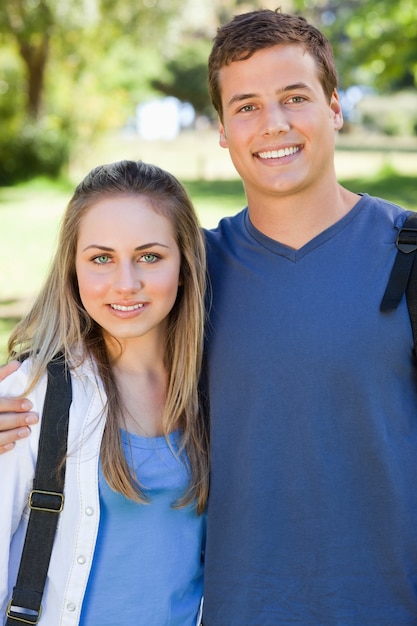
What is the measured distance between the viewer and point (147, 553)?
2.40 metres

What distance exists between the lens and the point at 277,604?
242 centimetres

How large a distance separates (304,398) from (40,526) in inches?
32.0

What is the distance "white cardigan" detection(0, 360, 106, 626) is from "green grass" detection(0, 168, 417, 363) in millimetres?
4805

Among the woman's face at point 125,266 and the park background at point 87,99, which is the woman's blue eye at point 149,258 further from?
the park background at point 87,99

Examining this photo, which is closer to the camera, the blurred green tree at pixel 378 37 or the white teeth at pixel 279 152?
the white teeth at pixel 279 152

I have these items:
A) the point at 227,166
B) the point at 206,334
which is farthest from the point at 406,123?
the point at 206,334

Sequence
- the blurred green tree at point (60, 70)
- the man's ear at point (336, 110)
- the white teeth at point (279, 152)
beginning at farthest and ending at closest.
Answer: the blurred green tree at point (60, 70) → the man's ear at point (336, 110) → the white teeth at point (279, 152)

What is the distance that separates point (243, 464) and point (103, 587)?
1.73 ft

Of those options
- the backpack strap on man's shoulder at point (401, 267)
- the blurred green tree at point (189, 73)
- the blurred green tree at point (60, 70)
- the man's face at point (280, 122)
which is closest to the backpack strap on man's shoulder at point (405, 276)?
the backpack strap on man's shoulder at point (401, 267)

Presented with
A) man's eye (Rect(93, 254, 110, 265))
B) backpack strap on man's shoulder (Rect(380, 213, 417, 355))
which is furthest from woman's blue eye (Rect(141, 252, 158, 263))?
backpack strap on man's shoulder (Rect(380, 213, 417, 355))

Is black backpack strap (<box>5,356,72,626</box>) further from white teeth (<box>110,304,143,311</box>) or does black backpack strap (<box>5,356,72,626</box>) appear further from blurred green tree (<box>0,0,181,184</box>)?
blurred green tree (<box>0,0,181,184</box>)

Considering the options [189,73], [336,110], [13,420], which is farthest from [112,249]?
[189,73]

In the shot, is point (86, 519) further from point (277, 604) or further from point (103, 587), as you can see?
point (277, 604)

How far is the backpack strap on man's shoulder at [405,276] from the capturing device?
2.40 m
